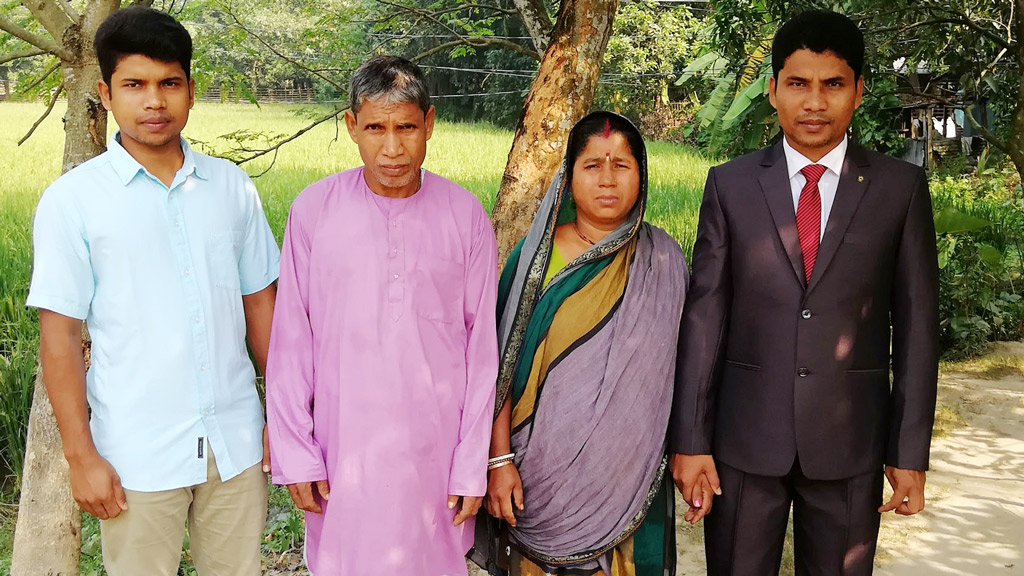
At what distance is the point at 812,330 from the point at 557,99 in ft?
5.59

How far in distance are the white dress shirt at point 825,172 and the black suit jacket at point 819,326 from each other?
0.02 meters

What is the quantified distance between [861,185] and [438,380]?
1.09 metres

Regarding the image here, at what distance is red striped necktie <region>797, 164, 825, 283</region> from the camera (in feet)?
6.56

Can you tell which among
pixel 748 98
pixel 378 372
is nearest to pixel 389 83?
pixel 378 372

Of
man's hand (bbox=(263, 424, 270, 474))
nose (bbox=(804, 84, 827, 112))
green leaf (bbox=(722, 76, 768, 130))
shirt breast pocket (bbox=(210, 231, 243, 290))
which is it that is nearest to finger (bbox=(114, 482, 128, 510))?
man's hand (bbox=(263, 424, 270, 474))

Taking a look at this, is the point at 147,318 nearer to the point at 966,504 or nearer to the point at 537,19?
the point at 537,19

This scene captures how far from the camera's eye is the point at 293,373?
193cm

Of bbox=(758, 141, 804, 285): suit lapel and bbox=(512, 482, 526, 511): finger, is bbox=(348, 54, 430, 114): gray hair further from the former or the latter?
bbox=(512, 482, 526, 511): finger

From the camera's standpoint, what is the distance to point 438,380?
196 cm

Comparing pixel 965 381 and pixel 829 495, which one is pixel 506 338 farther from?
pixel 965 381

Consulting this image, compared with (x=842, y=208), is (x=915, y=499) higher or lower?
A: lower

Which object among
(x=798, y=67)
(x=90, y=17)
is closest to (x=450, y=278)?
(x=798, y=67)

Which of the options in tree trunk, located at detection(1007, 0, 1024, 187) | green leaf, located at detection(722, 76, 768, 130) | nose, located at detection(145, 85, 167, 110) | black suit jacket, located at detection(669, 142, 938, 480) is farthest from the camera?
green leaf, located at detection(722, 76, 768, 130)

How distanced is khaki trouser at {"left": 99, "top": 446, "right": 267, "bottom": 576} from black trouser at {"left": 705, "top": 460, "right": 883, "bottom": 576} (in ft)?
3.77
